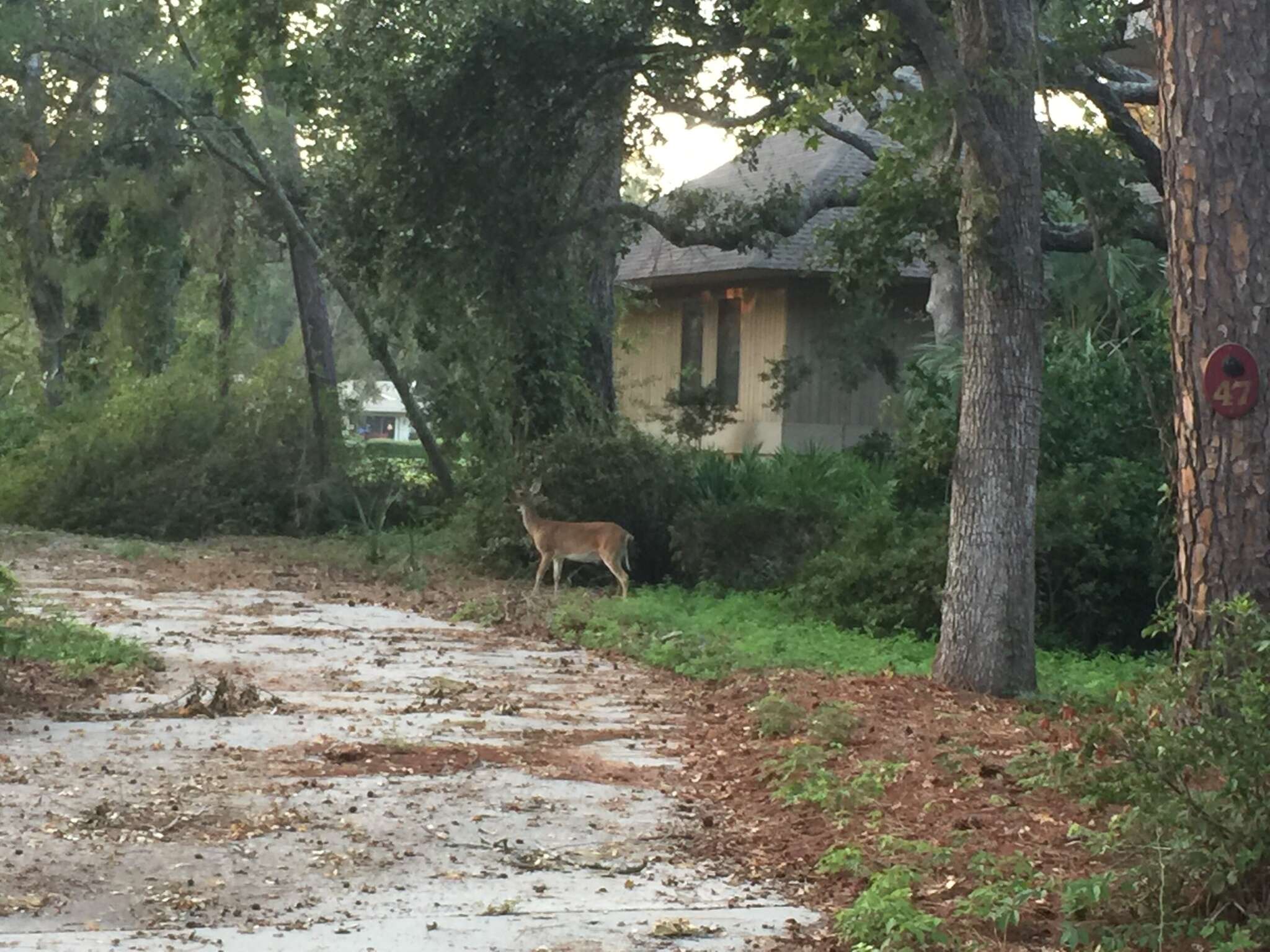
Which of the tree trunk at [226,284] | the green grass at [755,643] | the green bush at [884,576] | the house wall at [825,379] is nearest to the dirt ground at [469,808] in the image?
the green grass at [755,643]

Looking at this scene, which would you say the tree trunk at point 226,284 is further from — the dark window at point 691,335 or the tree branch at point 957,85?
the tree branch at point 957,85

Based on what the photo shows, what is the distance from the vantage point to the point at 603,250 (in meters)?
20.7

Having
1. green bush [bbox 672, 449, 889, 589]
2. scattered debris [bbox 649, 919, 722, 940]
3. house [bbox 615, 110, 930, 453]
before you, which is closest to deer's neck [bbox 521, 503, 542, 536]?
green bush [bbox 672, 449, 889, 589]

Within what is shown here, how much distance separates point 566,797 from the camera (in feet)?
27.6

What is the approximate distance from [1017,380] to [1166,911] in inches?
237

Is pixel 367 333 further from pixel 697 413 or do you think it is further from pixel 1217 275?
pixel 1217 275

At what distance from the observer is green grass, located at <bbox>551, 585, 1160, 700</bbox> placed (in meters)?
12.9

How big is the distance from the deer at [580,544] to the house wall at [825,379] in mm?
9127

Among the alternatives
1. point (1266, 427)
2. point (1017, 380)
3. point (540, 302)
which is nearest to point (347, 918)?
point (1266, 427)

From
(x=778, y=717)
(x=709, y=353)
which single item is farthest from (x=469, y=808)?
(x=709, y=353)

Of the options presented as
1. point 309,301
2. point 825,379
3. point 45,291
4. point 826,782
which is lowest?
point 826,782

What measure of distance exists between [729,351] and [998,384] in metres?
18.7

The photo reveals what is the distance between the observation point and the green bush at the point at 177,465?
87.7 feet

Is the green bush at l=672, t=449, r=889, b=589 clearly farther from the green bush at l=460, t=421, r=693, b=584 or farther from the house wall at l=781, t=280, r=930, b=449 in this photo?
the house wall at l=781, t=280, r=930, b=449
